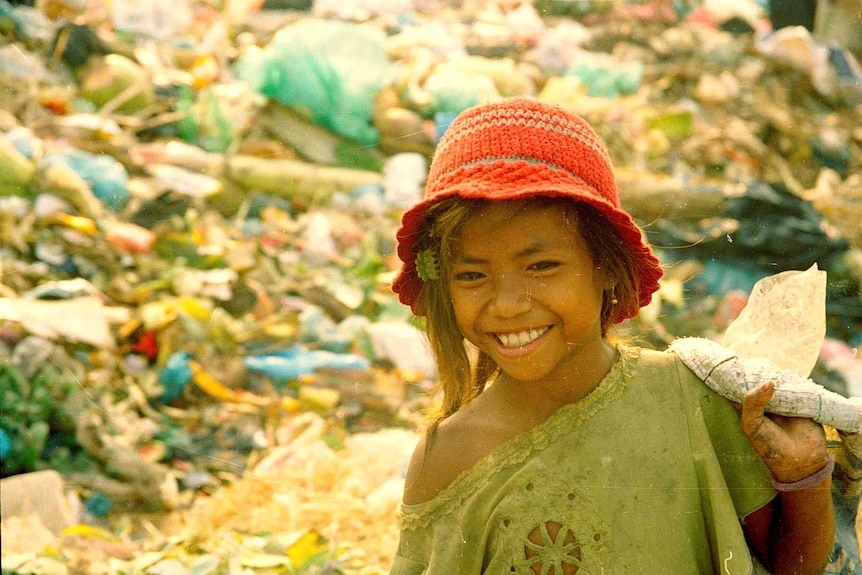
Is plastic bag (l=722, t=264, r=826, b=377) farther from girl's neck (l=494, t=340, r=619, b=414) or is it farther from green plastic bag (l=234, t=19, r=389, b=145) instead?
green plastic bag (l=234, t=19, r=389, b=145)

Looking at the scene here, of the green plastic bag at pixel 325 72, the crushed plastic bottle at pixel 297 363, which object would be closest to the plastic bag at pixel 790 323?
the crushed plastic bottle at pixel 297 363

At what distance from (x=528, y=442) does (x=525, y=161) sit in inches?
18.5

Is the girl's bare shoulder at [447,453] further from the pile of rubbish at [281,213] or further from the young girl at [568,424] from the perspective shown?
the pile of rubbish at [281,213]

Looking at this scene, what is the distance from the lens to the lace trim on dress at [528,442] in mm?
1533

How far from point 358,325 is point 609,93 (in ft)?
5.60

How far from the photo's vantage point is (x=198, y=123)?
4.00 metres

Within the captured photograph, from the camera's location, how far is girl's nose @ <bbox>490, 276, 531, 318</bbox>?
1.42m

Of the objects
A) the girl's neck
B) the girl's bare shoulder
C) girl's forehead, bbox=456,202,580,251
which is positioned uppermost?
girl's forehead, bbox=456,202,580,251

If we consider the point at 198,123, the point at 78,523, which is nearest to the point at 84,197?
the point at 198,123

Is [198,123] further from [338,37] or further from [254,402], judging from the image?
[254,402]

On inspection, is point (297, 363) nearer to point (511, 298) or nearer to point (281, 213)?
point (281, 213)

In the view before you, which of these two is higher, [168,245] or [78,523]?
[168,245]

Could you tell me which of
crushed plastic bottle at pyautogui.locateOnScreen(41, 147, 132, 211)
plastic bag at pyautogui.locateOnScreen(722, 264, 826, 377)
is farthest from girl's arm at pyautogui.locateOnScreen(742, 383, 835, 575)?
crushed plastic bottle at pyautogui.locateOnScreen(41, 147, 132, 211)

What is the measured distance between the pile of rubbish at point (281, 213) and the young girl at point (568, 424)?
2.00 ft
